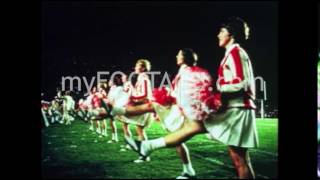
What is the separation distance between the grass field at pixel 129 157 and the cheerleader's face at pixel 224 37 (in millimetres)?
565

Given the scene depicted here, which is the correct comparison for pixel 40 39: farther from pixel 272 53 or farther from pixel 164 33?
pixel 272 53

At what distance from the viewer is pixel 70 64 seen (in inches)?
105

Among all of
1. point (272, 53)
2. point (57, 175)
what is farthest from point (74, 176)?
point (272, 53)

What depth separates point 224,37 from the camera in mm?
2656

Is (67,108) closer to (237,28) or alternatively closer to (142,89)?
(142,89)

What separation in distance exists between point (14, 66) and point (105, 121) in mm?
718

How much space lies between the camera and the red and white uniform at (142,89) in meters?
2.67

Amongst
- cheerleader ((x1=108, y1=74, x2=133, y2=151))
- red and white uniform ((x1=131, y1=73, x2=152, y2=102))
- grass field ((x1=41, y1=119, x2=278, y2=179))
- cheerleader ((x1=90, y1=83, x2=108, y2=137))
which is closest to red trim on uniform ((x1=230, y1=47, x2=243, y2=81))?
grass field ((x1=41, y1=119, x2=278, y2=179))

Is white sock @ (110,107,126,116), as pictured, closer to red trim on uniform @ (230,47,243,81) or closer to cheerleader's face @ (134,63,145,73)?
cheerleader's face @ (134,63,145,73)

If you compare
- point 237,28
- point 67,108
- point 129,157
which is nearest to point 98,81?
point 67,108

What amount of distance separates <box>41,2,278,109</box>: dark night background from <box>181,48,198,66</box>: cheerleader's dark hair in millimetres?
33

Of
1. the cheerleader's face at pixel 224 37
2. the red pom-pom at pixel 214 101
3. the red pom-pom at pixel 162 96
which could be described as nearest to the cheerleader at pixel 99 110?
the red pom-pom at pixel 162 96

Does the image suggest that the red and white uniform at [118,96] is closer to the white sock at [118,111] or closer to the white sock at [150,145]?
the white sock at [118,111]

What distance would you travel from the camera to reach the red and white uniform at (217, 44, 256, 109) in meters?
2.64
